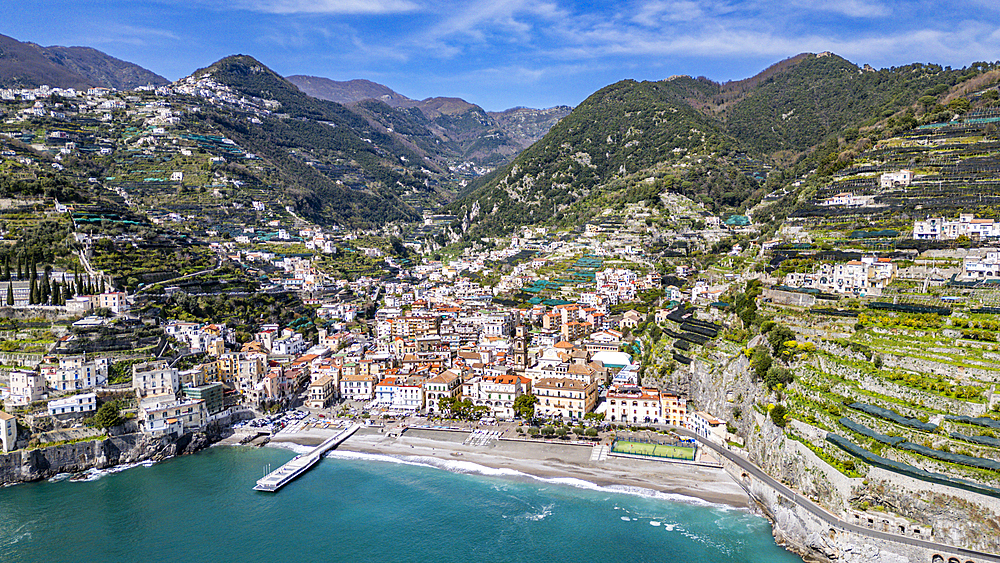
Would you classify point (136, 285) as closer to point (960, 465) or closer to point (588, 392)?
point (588, 392)

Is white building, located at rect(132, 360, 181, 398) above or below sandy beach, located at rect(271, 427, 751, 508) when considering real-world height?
above

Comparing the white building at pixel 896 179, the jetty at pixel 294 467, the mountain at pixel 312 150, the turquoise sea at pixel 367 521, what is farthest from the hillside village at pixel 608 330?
the mountain at pixel 312 150

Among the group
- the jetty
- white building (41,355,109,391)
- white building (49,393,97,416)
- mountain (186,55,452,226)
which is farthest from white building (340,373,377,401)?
mountain (186,55,452,226)

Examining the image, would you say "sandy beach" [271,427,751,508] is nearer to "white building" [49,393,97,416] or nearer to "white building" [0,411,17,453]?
"white building" [49,393,97,416]

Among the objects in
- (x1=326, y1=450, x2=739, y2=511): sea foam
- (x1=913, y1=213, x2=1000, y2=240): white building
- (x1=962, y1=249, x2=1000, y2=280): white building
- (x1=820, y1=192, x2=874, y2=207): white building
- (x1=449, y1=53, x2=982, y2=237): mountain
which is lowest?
(x1=326, y1=450, x2=739, y2=511): sea foam

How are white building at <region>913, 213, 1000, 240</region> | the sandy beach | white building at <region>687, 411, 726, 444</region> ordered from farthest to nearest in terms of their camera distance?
white building at <region>913, 213, 1000, 240</region> < white building at <region>687, 411, 726, 444</region> < the sandy beach

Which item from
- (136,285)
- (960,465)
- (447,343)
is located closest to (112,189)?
(136,285)

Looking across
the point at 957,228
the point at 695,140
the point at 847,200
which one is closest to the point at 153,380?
the point at 847,200

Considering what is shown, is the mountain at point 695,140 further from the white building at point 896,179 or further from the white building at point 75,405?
the white building at point 75,405
